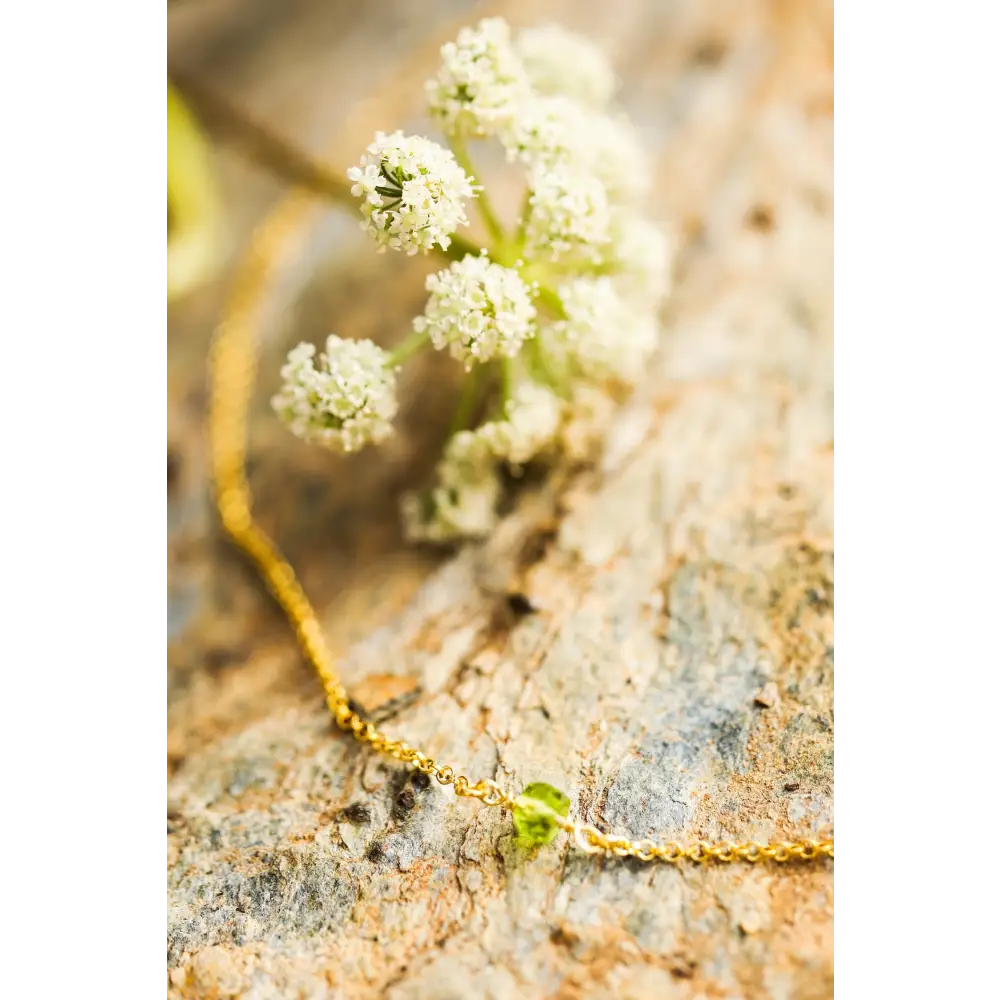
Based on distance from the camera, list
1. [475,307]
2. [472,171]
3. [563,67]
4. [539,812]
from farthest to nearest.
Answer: [563,67] → [472,171] → [475,307] → [539,812]

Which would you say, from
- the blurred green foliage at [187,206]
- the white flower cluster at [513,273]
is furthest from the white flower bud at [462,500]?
the blurred green foliage at [187,206]

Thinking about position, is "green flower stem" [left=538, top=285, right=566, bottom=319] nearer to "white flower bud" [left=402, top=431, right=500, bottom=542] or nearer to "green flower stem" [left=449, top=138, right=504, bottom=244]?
"green flower stem" [left=449, top=138, right=504, bottom=244]

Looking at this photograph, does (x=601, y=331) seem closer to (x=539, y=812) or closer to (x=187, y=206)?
(x=539, y=812)

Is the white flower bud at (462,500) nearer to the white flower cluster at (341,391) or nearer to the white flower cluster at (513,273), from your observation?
the white flower cluster at (513,273)

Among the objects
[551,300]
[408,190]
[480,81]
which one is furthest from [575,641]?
[480,81]

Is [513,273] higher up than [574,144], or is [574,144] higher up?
[574,144]

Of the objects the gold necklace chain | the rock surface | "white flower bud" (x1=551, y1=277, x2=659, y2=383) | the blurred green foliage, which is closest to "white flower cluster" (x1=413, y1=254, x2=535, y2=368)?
"white flower bud" (x1=551, y1=277, x2=659, y2=383)

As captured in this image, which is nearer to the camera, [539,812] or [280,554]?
[539,812]

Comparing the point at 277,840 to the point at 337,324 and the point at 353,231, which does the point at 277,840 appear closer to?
the point at 337,324
